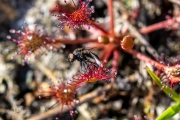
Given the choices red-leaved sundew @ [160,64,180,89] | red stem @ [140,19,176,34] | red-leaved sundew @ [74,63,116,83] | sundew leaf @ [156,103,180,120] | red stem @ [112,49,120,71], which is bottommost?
sundew leaf @ [156,103,180,120]

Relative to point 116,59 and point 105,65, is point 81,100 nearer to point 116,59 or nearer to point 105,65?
point 105,65

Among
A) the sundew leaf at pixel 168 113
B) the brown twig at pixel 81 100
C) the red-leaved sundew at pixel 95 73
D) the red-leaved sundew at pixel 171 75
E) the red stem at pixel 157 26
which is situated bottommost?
the sundew leaf at pixel 168 113

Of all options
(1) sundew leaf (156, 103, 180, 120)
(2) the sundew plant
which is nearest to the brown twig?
(2) the sundew plant

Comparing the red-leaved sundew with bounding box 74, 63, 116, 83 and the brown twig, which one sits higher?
the brown twig

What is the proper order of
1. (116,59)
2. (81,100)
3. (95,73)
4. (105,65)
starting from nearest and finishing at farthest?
(95,73), (105,65), (81,100), (116,59)

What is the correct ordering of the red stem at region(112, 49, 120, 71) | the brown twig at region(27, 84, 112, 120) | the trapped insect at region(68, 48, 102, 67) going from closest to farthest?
the trapped insect at region(68, 48, 102, 67) → the brown twig at region(27, 84, 112, 120) → the red stem at region(112, 49, 120, 71)

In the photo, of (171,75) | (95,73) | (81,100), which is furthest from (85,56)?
(81,100)

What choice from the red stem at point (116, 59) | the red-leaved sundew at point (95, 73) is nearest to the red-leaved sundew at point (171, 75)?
the red-leaved sundew at point (95, 73)

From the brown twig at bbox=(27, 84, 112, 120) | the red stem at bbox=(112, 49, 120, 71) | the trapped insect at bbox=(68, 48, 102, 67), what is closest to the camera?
the trapped insect at bbox=(68, 48, 102, 67)

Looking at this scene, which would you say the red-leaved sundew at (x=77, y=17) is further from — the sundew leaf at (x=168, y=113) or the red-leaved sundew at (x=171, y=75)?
the sundew leaf at (x=168, y=113)

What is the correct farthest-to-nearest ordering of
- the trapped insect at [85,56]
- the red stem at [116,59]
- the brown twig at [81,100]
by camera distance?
the red stem at [116,59]
the brown twig at [81,100]
the trapped insect at [85,56]

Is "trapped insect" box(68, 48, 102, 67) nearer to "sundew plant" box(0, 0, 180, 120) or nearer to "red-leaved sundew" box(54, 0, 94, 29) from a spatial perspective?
"red-leaved sundew" box(54, 0, 94, 29)
